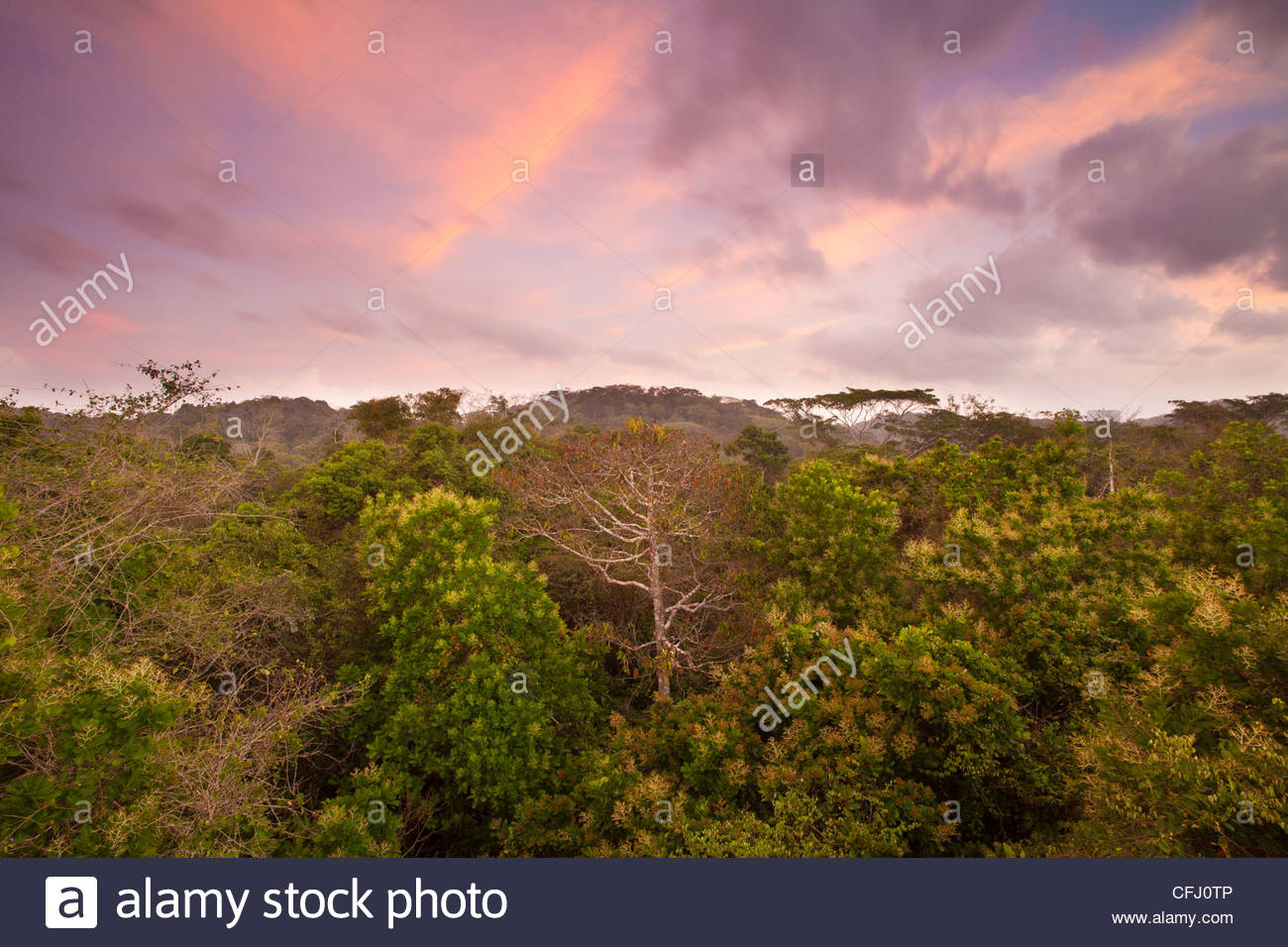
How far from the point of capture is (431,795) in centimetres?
1188

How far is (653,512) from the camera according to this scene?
44.8 feet

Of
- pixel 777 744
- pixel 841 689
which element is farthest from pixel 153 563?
pixel 841 689

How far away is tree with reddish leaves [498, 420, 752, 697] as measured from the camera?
1323cm

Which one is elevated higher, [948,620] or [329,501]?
[329,501]

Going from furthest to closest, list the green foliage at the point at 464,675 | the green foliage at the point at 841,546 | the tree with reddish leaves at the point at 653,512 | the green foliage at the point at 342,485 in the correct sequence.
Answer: the green foliage at the point at 342,485, the green foliage at the point at 841,546, the tree with reddish leaves at the point at 653,512, the green foliage at the point at 464,675

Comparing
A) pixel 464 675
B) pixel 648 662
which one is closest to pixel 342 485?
pixel 464 675

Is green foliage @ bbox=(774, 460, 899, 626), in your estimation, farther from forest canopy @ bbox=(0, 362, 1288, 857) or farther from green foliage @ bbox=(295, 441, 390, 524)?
green foliage @ bbox=(295, 441, 390, 524)

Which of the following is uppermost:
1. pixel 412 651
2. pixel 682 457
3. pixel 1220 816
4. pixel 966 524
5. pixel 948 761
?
pixel 682 457

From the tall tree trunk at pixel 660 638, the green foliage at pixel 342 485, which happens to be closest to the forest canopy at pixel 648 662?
the tall tree trunk at pixel 660 638

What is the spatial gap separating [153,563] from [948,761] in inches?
550

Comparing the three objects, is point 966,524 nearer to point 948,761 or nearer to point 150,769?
point 948,761

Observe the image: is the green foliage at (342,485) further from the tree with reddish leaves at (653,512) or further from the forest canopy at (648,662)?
the tree with reddish leaves at (653,512)

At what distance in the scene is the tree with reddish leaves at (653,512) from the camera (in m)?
13.2

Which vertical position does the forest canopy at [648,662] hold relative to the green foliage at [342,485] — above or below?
below
